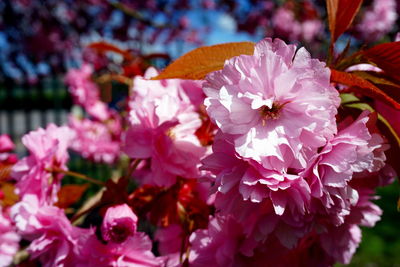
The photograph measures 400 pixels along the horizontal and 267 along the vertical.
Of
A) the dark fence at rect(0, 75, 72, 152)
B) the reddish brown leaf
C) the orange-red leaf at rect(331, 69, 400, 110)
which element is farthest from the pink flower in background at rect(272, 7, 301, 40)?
the orange-red leaf at rect(331, 69, 400, 110)

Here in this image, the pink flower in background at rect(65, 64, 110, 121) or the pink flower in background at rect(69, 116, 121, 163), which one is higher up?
the pink flower in background at rect(65, 64, 110, 121)

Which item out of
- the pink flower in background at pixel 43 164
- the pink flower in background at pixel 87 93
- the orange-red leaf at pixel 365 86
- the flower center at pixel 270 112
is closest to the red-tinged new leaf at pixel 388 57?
the orange-red leaf at pixel 365 86

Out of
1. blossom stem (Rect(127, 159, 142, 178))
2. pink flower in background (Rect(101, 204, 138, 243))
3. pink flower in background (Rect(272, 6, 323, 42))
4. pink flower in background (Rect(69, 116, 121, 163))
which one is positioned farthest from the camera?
pink flower in background (Rect(272, 6, 323, 42))

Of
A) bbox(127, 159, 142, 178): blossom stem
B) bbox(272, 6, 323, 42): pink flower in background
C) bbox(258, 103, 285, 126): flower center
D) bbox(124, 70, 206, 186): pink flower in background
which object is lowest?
bbox(127, 159, 142, 178): blossom stem

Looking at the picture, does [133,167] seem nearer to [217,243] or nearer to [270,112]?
[217,243]

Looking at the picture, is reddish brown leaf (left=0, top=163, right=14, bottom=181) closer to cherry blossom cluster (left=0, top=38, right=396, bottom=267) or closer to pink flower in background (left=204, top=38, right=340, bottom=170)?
cherry blossom cluster (left=0, top=38, right=396, bottom=267)

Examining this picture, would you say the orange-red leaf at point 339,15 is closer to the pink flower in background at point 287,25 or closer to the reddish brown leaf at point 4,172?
the reddish brown leaf at point 4,172

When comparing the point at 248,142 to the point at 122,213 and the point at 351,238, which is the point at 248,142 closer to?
the point at 122,213

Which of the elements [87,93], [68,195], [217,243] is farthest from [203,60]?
[87,93]
